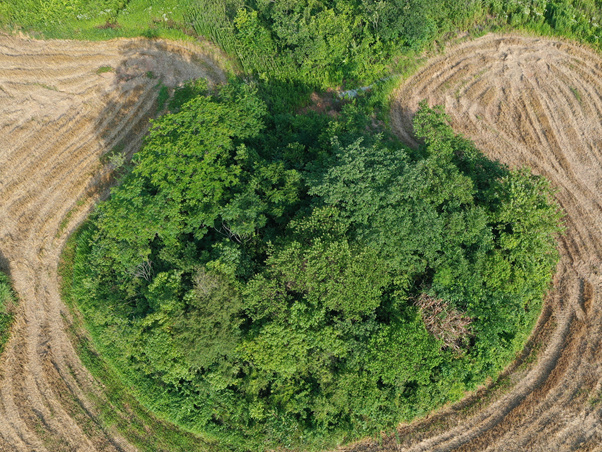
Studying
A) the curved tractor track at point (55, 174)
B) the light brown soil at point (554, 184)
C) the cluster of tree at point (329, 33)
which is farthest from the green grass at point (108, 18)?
the light brown soil at point (554, 184)

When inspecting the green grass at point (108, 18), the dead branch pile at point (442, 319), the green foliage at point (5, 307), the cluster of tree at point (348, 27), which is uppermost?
the green grass at point (108, 18)

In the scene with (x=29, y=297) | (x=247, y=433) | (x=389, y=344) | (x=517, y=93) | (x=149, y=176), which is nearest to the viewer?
(x=389, y=344)

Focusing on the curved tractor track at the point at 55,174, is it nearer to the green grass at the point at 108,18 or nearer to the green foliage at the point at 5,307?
the green foliage at the point at 5,307

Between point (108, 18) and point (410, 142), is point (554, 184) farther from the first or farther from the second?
point (108, 18)

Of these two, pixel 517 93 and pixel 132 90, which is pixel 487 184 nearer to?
pixel 517 93

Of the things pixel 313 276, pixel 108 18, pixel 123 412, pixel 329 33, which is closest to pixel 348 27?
pixel 329 33

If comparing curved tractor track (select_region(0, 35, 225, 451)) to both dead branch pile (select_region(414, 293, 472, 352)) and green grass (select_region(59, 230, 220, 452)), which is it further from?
dead branch pile (select_region(414, 293, 472, 352))

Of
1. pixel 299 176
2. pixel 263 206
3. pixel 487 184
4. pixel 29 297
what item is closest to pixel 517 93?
pixel 487 184
